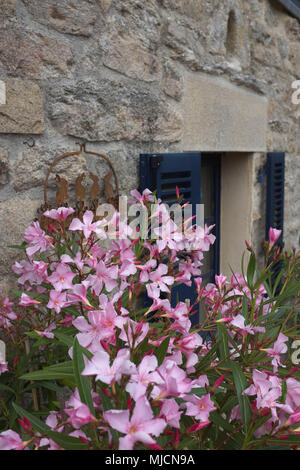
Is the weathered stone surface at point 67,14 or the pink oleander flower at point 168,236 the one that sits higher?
the weathered stone surface at point 67,14

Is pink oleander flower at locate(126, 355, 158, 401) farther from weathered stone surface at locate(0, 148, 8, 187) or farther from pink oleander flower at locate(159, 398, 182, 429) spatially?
weathered stone surface at locate(0, 148, 8, 187)

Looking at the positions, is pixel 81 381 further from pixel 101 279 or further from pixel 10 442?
pixel 101 279

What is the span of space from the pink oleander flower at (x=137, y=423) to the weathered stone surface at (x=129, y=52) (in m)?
1.54

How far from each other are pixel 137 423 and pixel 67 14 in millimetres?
1535

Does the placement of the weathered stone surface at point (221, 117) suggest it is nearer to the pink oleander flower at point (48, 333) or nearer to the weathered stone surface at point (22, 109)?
the weathered stone surface at point (22, 109)

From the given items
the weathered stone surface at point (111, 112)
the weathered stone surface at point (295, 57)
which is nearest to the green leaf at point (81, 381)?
the weathered stone surface at point (111, 112)

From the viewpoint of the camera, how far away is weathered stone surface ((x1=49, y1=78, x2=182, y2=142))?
5.78ft

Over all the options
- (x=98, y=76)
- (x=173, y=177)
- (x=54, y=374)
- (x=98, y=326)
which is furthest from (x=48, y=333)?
(x=173, y=177)

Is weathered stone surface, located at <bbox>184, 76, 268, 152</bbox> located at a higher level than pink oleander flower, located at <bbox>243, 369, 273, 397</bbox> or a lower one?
higher

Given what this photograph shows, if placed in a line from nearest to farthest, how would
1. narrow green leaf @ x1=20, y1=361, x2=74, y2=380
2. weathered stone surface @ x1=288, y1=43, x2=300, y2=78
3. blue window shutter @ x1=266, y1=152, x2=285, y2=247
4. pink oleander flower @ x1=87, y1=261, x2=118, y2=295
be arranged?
narrow green leaf @ x1=20, y1=361, x2=74, y2=380, pink oleander flower @ x1=87, y1=261, x2=118, y2=295, blue window shutter @ x1=266, y1=152, x2=285, y2=247, weathered stone surface @ x1=288, y1=43, x2=300, y2=78

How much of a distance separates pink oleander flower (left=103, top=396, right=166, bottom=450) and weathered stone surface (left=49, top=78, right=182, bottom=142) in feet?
4.11

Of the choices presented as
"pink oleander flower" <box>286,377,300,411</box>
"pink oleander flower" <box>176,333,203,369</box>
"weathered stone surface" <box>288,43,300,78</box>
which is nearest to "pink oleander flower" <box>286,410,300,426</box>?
"pink oleander flower" <box>286,377,300,411</box>

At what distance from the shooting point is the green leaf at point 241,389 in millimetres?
1044

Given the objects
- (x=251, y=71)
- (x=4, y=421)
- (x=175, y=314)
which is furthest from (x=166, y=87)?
(x=4, y=421)
